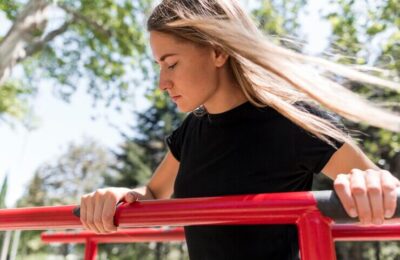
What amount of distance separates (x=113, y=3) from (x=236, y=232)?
6.95m

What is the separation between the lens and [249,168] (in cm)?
106

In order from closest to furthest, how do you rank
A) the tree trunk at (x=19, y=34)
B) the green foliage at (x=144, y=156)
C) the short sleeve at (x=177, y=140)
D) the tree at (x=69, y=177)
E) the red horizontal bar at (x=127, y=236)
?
the short sleeve at (x=177, y=140)
the red horizontal bar at (x=127, y=236)
the tree trunk at (x=19, y=34)
the green foliage at (x=144, y=156)
the tree at (x=69, y=177)

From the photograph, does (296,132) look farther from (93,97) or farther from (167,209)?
(93,97)

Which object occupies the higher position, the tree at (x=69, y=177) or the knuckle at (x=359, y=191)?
the tree at (x=69, y=177)

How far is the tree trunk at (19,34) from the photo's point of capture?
6.43m

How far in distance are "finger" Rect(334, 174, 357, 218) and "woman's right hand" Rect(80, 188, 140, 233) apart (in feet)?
1.21

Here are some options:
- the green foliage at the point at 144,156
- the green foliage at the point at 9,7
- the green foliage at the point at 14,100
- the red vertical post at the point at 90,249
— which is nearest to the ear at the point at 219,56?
the red vertical post at the point at 90,249

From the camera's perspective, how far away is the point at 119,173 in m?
19.9

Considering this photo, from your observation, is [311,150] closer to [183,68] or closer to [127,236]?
[183,68]

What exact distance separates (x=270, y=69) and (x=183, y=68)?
0.24 metres

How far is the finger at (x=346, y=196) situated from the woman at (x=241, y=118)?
20 centimetres

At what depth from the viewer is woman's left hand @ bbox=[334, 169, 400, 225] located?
60 cm

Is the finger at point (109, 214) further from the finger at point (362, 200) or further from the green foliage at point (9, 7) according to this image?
the green foliage at point (9, 7)

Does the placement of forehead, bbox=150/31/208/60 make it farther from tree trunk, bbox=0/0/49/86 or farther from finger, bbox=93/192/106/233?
tree trunk, bbox=0/0/49/86
